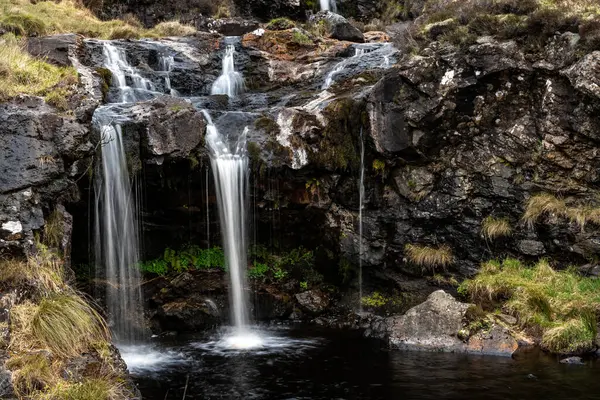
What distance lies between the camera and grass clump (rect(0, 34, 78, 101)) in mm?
8758

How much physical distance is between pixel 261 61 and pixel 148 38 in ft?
13.9

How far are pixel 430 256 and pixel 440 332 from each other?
2.38 meters

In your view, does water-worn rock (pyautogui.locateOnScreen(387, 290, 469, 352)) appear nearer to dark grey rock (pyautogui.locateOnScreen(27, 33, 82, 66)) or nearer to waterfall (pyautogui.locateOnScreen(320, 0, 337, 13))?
dark grey rock (pyautogui.locateOnScreen(27, 33, 82, 66))

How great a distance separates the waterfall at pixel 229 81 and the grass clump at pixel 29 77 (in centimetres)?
566

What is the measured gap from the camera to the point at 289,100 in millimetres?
14125

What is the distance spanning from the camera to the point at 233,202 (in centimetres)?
1184

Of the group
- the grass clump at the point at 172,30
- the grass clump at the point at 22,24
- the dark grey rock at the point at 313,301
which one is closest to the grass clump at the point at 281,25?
the grass clump at the point at 172,30

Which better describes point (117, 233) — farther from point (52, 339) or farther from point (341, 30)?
point (341, 30)

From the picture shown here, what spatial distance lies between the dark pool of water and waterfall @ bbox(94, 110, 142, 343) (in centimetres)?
156

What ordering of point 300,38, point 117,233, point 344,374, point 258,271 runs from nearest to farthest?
point 344,374 → point 117,233 → point 258,271 → point 300,38

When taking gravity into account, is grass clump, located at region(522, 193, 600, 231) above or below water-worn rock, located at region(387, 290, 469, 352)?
above

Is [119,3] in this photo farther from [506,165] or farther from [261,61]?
[506,165]

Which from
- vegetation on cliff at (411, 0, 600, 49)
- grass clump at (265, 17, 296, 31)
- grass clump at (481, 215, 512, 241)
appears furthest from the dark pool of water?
grass clump at (265, 17, 296, 31)

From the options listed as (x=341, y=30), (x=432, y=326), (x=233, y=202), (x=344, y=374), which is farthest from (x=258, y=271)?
(x=341, y=30)
